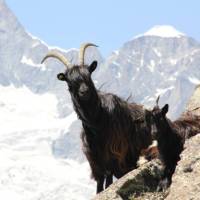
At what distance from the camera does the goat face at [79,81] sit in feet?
45.6

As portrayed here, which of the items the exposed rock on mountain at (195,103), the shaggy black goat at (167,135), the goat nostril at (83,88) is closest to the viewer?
the shaggy black goat at (167,135)

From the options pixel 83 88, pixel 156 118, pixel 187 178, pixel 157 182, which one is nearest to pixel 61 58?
pixel 83 88

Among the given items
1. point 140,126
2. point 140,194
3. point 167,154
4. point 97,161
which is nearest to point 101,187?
point 97,161

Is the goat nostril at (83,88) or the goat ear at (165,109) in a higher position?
the goat nostril at (83,88)

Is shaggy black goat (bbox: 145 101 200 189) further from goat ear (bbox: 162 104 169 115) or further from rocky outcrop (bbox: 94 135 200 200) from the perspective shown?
rocky outcrop (bbox: 94 135 200 200)

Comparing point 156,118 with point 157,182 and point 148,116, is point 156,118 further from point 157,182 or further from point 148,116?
point 157,182

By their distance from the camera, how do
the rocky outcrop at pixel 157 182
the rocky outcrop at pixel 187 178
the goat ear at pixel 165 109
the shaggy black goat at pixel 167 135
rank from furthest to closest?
the goat ear at pixel 165 109, the shaggy black goat at pixel 167 135, the rocky outcrop at pixel 157 182, the rocky outcrop at pixel 187 178

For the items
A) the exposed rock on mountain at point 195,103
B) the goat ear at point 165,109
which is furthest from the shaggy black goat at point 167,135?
the exposed rock on mountain at point 195,103

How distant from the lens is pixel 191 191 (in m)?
8.98

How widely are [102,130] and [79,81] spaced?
107 centimetres

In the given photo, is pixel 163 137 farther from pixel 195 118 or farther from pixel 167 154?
pixel 195 118

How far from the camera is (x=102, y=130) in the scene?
14.4 m

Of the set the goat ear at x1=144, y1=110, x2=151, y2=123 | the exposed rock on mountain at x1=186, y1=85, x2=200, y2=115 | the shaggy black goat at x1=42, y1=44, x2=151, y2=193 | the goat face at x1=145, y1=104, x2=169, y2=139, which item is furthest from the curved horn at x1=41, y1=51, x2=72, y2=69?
the exposed rock on mountain at x1=186, y1=85, x2=200, y2=115

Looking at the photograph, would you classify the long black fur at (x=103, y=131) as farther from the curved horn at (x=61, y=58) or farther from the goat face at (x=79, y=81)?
the curved horn at (x=61, y=58)
